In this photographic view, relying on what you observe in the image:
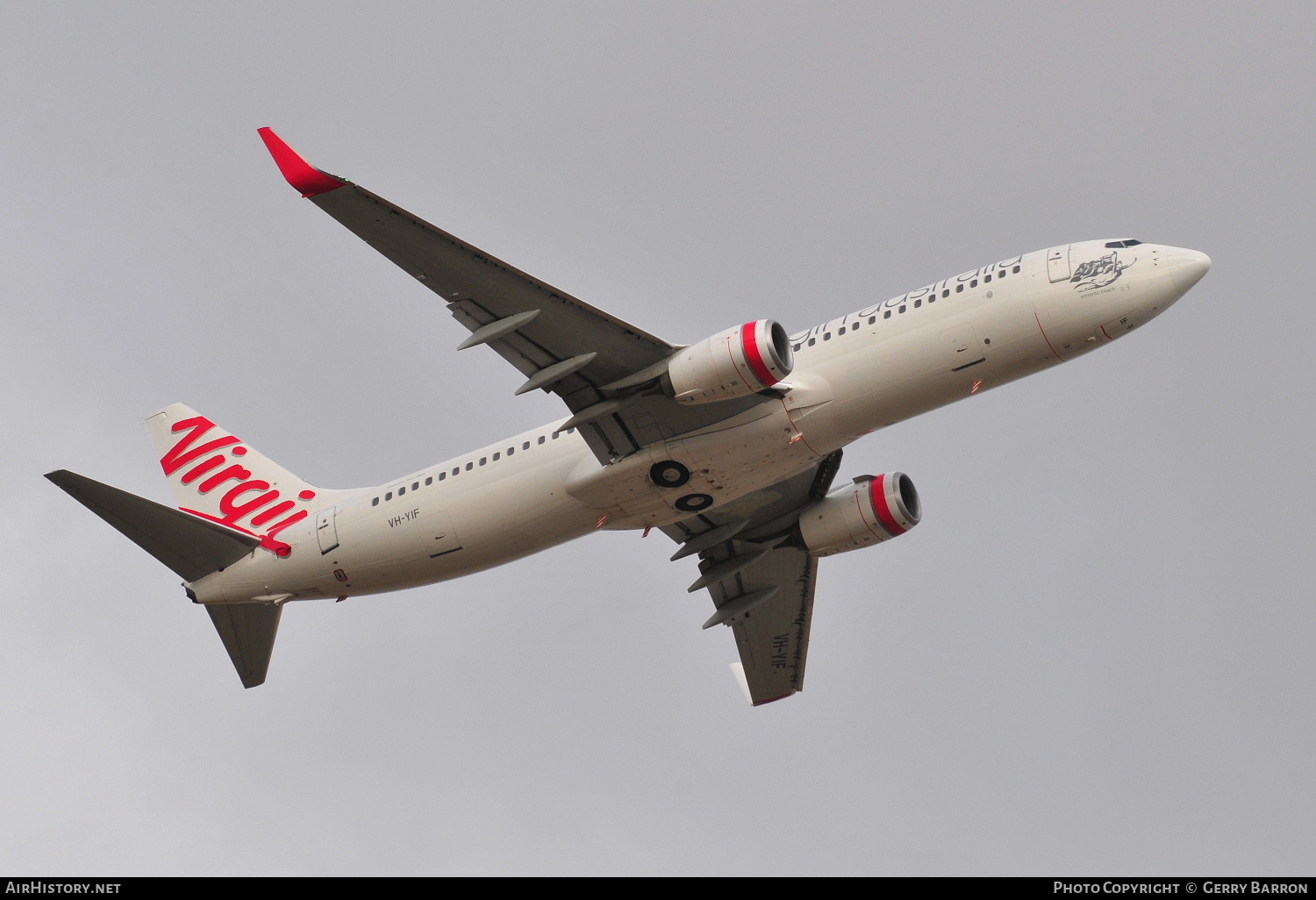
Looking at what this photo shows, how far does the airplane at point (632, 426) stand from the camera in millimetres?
34000

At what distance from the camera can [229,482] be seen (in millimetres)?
44656

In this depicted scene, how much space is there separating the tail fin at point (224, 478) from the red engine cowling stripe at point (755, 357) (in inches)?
619

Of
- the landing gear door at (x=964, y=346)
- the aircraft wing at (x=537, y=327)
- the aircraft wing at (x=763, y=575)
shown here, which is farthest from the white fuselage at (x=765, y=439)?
the aircraft wing at (x=763, y=575)

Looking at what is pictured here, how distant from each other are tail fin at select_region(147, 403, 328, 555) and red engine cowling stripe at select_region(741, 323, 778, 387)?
51.6ft

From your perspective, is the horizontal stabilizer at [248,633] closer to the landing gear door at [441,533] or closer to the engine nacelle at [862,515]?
the landing gear door at [441,533]

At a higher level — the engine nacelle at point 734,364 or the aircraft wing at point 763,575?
the engine nacelle at point 734,364

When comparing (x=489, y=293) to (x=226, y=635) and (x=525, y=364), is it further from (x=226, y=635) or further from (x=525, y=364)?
(x=226, y=635)

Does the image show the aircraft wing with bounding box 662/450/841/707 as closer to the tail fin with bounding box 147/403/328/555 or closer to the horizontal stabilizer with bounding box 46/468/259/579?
the tail fin with bounding box 147/403/328/555

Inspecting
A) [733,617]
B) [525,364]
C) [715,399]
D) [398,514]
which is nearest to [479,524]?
[398,514]

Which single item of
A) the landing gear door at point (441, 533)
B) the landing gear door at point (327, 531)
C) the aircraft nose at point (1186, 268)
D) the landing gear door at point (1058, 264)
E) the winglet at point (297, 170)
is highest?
the winglet at point (297, 170)

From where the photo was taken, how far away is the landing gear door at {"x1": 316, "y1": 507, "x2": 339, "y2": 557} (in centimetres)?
3981

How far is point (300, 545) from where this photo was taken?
40156mm

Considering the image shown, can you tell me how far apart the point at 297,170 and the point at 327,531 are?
12.7 metres

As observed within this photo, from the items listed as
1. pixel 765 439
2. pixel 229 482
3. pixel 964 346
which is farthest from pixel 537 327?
pixel 229 482
